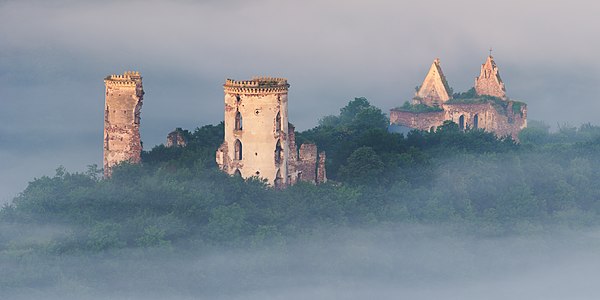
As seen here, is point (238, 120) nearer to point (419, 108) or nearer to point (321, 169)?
point (321, 169)

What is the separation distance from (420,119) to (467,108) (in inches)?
103

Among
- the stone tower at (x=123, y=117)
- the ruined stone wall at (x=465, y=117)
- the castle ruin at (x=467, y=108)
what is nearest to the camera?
the stone tower at (x=123, y=117)

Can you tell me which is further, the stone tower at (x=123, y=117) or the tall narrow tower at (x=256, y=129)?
the stone tower at (x=123, y=117)

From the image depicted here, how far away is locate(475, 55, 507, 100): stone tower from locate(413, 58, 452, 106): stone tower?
1.75 m

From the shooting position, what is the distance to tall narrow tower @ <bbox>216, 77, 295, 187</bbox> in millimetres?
94500

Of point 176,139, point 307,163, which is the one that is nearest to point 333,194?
point 307,163

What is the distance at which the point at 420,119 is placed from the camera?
127 m

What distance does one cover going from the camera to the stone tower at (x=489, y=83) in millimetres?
128375

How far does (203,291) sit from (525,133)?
40.7 metres

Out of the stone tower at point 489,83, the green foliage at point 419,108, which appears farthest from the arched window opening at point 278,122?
the stone tower at point 489,83

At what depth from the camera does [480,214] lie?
102000 millimetres

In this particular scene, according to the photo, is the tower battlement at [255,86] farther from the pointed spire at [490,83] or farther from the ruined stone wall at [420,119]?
the pointed spire at [490,83]

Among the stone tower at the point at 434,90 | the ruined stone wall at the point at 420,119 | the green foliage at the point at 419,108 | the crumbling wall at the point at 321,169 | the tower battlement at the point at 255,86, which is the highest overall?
the stone tower at the point at 434,90

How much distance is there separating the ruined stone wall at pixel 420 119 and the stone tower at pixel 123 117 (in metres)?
33.2
